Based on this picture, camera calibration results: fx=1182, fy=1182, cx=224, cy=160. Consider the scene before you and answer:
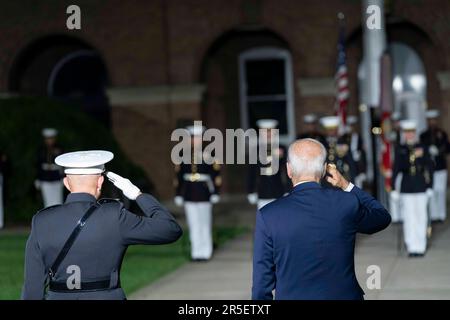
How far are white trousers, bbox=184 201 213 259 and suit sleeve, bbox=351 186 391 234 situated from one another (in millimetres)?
9755

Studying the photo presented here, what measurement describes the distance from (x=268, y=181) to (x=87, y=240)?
10.7 m

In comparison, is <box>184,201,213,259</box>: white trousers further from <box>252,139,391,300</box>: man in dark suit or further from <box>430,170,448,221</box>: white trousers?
<box>252,139,391,300</box>: man in dark suit

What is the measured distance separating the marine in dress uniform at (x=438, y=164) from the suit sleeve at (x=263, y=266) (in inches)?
544

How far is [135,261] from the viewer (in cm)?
1541

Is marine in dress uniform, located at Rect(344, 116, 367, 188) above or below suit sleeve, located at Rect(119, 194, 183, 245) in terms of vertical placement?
below

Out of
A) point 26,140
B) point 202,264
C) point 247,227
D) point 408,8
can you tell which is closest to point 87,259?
point 202,264

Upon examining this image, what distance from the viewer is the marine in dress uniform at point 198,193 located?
50.8ft

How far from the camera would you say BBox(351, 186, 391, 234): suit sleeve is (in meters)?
5.68

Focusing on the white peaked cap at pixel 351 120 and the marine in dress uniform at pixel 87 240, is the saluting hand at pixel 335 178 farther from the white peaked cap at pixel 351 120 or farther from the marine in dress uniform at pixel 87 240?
the white peaked cap at pixel 351 120

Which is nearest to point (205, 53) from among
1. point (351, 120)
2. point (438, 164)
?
point (351, 120)

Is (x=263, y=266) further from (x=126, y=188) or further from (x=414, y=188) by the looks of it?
(x=414, y=188)

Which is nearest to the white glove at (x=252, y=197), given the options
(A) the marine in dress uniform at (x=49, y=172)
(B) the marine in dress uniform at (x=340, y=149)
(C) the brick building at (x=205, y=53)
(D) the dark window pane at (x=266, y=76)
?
(B) the marine in dress uniform at (x=340, y=149)

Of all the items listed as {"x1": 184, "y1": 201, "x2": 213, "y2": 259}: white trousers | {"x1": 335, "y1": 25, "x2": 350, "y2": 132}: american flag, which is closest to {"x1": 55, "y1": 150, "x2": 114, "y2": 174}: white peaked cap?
{"x1": 184, "y1": 201, "x2": 213, "y2": 259}: white trousers
